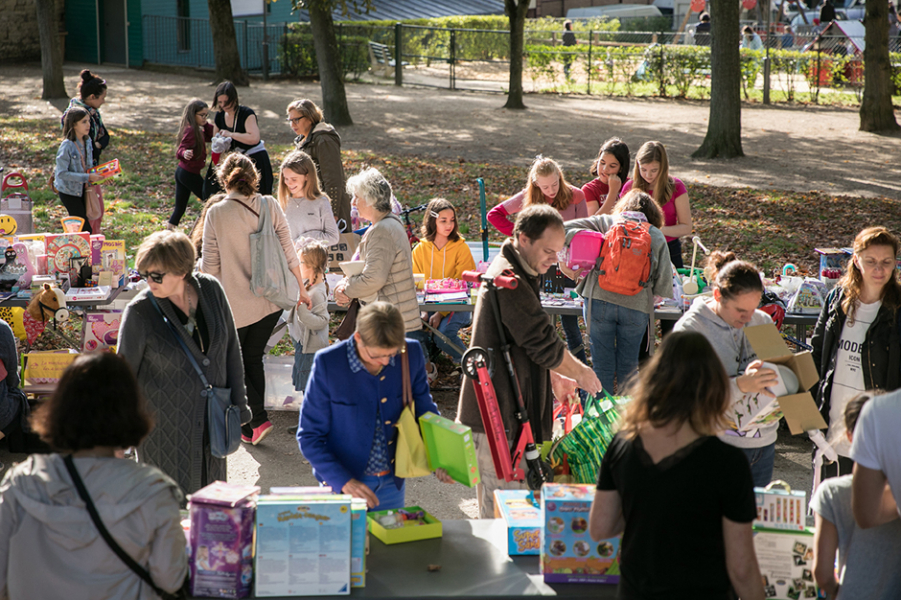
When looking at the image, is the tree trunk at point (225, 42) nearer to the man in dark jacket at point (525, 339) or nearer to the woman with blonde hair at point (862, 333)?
the man in dark jacket at point (525, 339)

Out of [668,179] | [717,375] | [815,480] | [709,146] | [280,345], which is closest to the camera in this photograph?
[717,375]

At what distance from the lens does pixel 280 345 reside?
7973 mm

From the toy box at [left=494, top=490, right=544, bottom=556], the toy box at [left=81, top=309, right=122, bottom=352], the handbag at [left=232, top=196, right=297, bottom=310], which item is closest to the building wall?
the toy box at [left=81, top=309, right=122, bottom=352]

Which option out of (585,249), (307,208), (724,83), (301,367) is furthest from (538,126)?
(585,249)

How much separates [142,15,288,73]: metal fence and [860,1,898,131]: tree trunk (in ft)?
53.3

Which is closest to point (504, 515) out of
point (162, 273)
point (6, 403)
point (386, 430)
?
point (386, 430)

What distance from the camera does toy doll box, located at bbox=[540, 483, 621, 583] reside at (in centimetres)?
293

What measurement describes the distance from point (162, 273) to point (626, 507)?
7.35 ft

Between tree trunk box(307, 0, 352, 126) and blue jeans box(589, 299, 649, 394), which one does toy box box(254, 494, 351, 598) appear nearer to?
blue jeans box(589, 299, 649, 394)

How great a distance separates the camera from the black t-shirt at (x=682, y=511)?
8.13 feet

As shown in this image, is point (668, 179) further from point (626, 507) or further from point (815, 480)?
point (626, 507)

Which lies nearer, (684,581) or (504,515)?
(684,581)

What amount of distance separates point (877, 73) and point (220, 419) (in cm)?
1733

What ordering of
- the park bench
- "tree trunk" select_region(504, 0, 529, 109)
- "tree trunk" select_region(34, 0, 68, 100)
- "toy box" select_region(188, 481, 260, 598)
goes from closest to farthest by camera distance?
1. "toy box" select_region(188, 481, 260, 598)
2. "tree trunk" select_region(34, 0, 68, 100)
3. "tree trunk" select_region(504, 0, 529, 109)
4. the park bench
